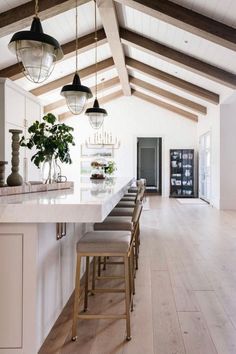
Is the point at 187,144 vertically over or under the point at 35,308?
over

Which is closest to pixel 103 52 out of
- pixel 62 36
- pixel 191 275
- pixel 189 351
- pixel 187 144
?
pixel 62 36

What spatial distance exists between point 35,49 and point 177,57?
15.7ft

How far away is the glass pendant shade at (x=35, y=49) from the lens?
7.94 feet

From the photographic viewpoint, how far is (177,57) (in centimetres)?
666

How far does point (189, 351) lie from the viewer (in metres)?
1.93

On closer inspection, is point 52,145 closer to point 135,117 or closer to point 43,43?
point 43,43

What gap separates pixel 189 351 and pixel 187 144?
10.3 metres

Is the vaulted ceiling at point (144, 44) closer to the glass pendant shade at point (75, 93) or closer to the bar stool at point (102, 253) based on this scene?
the glass pendant shade at point (75, 93)

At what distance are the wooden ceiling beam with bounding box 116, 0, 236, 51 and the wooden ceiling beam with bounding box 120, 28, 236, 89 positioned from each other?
160 cm

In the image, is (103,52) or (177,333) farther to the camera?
(103,52)

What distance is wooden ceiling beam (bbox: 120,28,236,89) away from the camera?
6.58 meters

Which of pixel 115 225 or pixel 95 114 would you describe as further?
pixel 95 114

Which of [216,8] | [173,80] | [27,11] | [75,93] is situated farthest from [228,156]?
[27,11]

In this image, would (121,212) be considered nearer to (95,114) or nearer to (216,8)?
(95,114)
